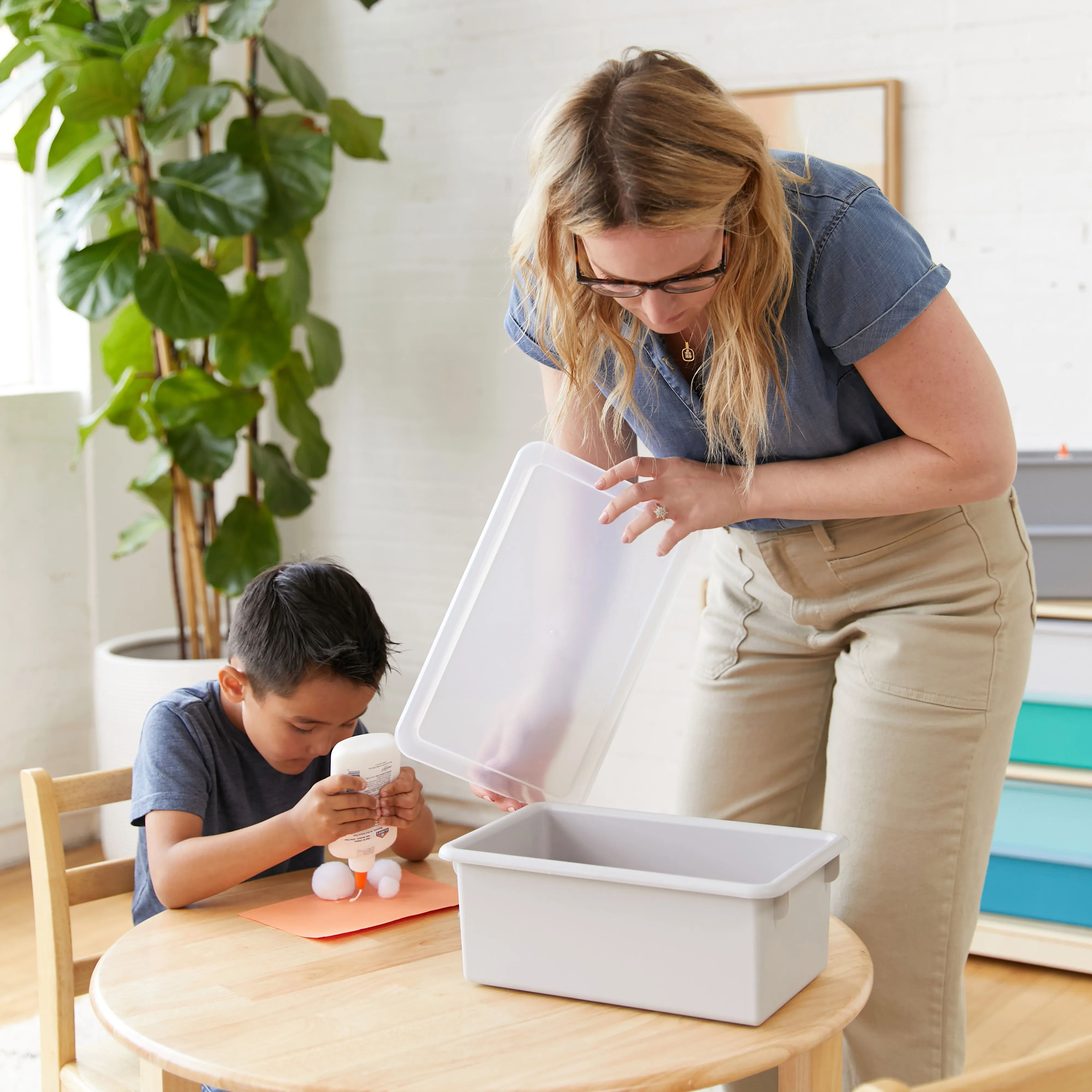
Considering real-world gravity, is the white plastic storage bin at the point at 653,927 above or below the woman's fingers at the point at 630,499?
below

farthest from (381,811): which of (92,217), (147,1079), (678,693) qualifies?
(92,217)

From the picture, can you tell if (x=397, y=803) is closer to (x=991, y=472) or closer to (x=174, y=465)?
(x=991, y=472)

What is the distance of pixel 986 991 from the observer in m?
2.48

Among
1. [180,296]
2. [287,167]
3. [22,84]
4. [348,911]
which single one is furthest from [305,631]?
[22,84]

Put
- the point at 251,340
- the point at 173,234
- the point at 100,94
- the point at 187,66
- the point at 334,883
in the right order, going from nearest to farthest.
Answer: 1. the point at 334,883
2. the point at 100,94
3. the point at 187,66
4. the point at 251,340
5. the point at 173,234

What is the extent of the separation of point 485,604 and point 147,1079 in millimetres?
552

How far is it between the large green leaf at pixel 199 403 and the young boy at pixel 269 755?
4.66ft

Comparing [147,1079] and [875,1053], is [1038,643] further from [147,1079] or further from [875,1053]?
[147,1079]

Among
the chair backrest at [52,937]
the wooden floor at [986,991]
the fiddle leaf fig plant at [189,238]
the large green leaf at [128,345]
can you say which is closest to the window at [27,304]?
the fiddle leaf fig plant at [189,238]

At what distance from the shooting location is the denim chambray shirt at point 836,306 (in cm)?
118

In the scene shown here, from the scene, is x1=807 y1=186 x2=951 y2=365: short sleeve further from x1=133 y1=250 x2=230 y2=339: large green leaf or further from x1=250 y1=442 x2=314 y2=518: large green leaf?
x1=250 y1=442 x2=314 y2=518: large green leaf

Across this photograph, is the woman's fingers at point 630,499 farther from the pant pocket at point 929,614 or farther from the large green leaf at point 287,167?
the large green leaf at point 287,167

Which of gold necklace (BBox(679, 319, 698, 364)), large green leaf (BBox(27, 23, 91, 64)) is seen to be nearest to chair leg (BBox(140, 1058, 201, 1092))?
gold necklace (BBox(679, 319, 698, 364))

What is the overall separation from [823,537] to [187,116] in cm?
198
